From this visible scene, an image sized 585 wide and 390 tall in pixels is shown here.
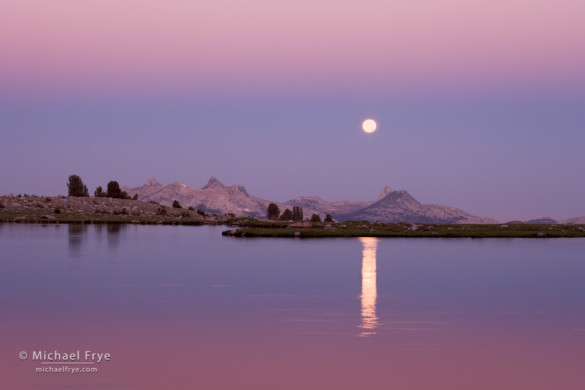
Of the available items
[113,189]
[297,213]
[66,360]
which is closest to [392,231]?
[66,360]

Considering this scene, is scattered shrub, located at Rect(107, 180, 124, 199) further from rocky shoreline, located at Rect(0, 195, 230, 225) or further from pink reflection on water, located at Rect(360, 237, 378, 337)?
pink reflection on water, located at Rect(360, 237, 378, 337)

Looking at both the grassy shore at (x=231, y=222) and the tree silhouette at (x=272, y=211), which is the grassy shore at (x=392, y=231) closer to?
the grassy shore at (x=231, y=222)

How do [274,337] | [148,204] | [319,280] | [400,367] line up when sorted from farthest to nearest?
[148,204] → [319,280] → [274,337] → [400,367]

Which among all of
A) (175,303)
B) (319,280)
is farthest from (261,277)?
(175,303)

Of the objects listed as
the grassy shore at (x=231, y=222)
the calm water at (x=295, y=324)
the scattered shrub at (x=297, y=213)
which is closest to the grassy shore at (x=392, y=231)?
the grassy shore at (x=231, y=222)

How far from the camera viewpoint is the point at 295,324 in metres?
22.5

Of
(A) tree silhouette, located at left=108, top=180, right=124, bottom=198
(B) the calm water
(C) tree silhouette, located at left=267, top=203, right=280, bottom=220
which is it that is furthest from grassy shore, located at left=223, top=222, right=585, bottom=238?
(A) tree silhouette, located at left=108, top=180, right=124, bottom=198

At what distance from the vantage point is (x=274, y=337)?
20250mm

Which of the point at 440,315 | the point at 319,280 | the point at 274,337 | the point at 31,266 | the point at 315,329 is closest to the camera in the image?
the point at 274,337

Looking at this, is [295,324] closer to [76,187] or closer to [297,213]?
[297,213]

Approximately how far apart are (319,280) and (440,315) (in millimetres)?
12459

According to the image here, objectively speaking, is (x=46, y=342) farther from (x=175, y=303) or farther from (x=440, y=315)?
(x=440, y=315)

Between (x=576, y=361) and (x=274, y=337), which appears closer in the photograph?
(x=576, y=361)

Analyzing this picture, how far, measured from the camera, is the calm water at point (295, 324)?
1592cm
